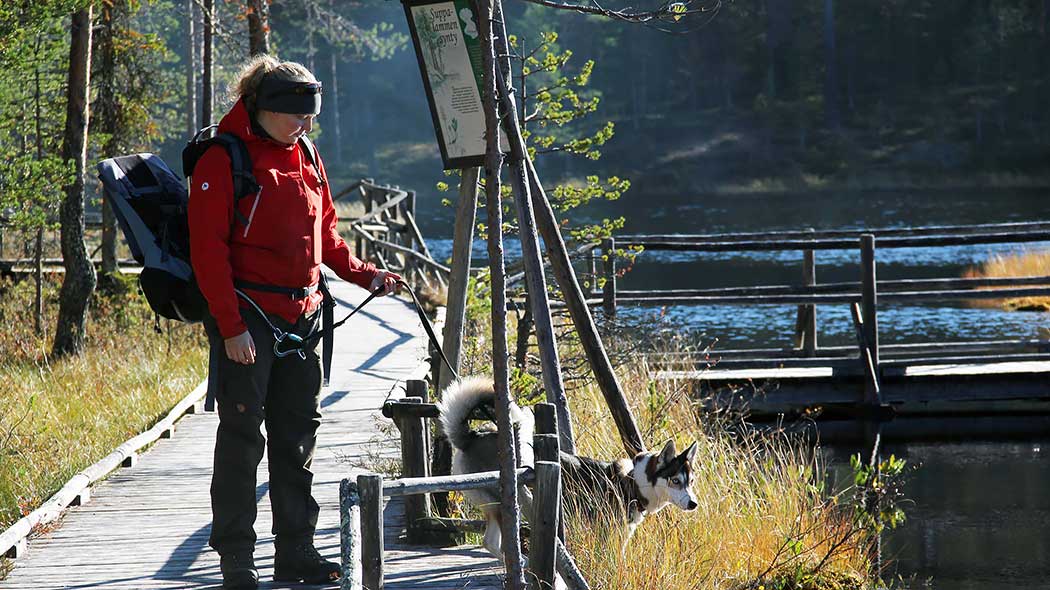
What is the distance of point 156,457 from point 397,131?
63.6m

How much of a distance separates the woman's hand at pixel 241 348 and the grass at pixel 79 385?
246cm

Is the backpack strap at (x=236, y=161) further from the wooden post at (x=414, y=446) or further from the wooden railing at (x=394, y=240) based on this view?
the wooden railing at (x=394, y=240)

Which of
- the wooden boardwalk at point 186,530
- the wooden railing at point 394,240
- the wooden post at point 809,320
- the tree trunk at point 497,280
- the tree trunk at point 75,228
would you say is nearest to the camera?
the tree trunk at point 497,280

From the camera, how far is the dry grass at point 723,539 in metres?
4.93

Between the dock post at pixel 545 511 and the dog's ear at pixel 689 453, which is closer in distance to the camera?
the dock post at pixel 545 511

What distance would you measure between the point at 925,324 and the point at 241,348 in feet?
45.1

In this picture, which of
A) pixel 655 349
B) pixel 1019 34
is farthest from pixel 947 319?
pixel 1019 34

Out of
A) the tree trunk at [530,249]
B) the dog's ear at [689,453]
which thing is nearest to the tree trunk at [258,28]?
the tree trunk at [530,249]

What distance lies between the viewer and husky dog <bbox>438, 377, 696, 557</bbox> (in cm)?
465

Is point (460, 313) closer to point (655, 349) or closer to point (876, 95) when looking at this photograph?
point (655, 349)

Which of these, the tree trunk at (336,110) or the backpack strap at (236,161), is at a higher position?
the tree trunk at (336,110)

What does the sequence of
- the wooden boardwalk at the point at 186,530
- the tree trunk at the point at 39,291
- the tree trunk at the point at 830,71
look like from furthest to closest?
the tree trunk at the point at 830,71, the tree trunk at the point at 39,291, the wooden boardwalk at the point at 186,530

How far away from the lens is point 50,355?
11.8 meters

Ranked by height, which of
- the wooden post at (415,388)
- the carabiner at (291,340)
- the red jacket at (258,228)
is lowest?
the wooden post at (415,388)
